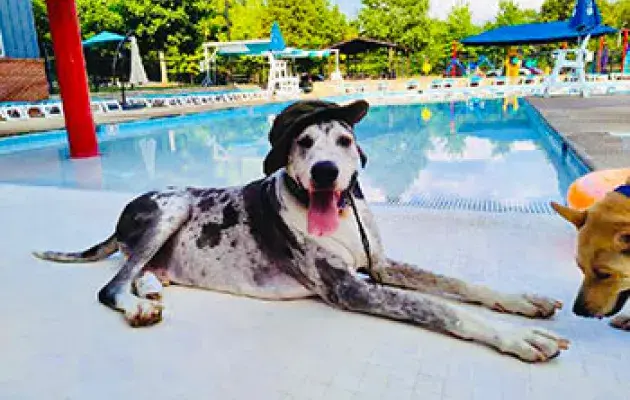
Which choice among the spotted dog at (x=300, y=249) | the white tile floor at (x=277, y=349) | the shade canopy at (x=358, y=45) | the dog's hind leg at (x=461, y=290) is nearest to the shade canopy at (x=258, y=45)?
the shade canopy at (x=358, y=45)

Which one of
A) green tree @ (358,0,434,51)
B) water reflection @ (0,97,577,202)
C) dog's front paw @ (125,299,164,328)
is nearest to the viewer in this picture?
dog's front paw @ (125,299,164,328)

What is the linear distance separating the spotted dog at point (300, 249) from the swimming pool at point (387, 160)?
2.60 m

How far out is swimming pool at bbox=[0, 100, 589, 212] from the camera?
6.21 meters

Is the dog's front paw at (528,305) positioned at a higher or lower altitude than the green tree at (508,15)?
lower

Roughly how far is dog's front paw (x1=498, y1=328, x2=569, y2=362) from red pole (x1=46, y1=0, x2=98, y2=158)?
8453mm

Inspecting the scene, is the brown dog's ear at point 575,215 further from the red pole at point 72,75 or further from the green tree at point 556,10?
the green tree at point 556,10

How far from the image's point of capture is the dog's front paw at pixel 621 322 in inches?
84.0

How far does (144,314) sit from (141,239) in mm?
519

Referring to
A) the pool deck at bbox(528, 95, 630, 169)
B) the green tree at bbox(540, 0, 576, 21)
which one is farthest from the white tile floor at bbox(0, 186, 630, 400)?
the green tree at bbox(540, 0, 576, 21)

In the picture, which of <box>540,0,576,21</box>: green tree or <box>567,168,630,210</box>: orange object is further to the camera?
<box>540,0,576,21</box>: green tree

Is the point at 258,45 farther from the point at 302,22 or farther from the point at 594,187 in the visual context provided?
the point at 594,187

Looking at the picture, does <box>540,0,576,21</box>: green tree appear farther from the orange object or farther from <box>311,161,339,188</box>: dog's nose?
<box>311,161,339,188</box>: dog's nose

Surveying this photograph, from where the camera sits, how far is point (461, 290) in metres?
2.42

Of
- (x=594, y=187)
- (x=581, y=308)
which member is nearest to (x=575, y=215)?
(x=581, y=308)
